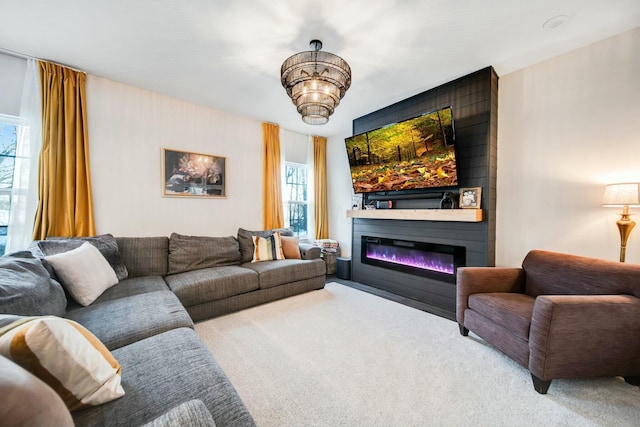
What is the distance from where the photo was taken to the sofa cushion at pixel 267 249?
339 cm

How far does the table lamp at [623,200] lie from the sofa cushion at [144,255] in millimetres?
4185

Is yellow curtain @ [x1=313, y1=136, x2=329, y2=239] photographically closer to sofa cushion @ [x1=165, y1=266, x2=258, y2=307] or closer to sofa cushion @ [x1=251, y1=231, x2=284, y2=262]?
sofa cushion @ [x1=251, y1=231, x2=284, y2=262]

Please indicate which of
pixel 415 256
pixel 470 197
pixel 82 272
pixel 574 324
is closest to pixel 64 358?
pixel 82 272

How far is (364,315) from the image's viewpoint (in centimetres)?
261

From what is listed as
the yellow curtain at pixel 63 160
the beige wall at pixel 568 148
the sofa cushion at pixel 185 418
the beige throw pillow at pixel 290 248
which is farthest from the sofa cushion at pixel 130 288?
the beige wall at pixel 568 148

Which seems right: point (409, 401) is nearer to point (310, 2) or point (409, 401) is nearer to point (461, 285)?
point (461, 285)

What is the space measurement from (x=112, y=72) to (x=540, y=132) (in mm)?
4487

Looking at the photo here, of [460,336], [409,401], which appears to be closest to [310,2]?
[409,401]

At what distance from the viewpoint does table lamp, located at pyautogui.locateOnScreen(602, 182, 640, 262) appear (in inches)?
71.4

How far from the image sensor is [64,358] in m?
0.76

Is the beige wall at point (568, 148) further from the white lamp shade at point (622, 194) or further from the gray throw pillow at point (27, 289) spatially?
the gray throw pillow at point (27, 289)

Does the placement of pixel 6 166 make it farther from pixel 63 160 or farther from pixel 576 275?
pixel 576 275

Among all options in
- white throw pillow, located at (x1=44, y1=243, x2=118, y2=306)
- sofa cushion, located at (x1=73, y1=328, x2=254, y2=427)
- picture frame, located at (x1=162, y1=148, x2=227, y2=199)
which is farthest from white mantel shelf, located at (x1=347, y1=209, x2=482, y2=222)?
white throw pillow, located at (x1=44, y1=243, x2=118, y2=306)

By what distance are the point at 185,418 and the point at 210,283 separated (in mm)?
1964
